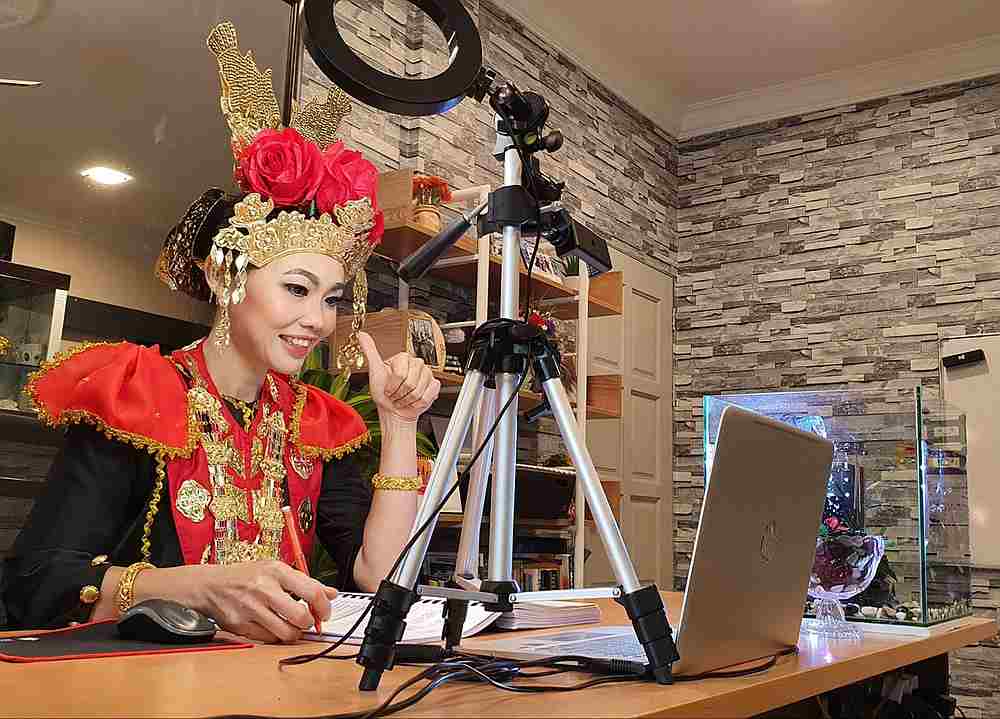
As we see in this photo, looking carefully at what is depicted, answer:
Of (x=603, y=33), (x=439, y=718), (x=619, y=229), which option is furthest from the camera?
(x=619, y=229)

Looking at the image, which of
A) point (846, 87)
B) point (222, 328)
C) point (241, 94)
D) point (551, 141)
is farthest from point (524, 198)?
point (846, 87)

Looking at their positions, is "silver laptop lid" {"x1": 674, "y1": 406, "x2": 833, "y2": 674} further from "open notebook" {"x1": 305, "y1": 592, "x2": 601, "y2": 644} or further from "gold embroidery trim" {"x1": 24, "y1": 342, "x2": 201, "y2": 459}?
"gold embroidery trim" {"x1": 24, "y1": 342, "x2": 201, "y2": 459}

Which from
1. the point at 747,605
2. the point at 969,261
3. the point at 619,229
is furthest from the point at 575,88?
the point at 747,605

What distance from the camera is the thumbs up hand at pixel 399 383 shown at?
1410mm

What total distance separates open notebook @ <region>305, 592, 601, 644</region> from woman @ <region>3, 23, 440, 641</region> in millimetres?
234

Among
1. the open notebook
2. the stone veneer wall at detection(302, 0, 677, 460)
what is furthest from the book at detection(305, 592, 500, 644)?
the stone veneer wall at detection(302, 0, 677, 460)

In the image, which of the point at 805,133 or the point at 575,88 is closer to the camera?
the point at 575,88

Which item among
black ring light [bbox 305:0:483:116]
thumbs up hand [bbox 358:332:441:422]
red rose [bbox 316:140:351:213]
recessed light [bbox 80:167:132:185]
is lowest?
thumbs up hand [bbox 358:332:441:422]

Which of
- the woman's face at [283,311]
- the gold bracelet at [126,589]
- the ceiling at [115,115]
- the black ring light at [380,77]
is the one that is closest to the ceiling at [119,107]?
the ceiling at [115,115]

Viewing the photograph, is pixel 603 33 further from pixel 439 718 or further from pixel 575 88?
pixel 439 718

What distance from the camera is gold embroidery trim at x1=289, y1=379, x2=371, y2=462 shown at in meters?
1.56

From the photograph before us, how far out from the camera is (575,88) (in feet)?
14.3

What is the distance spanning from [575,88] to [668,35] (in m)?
0.47

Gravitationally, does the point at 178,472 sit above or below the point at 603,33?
below
